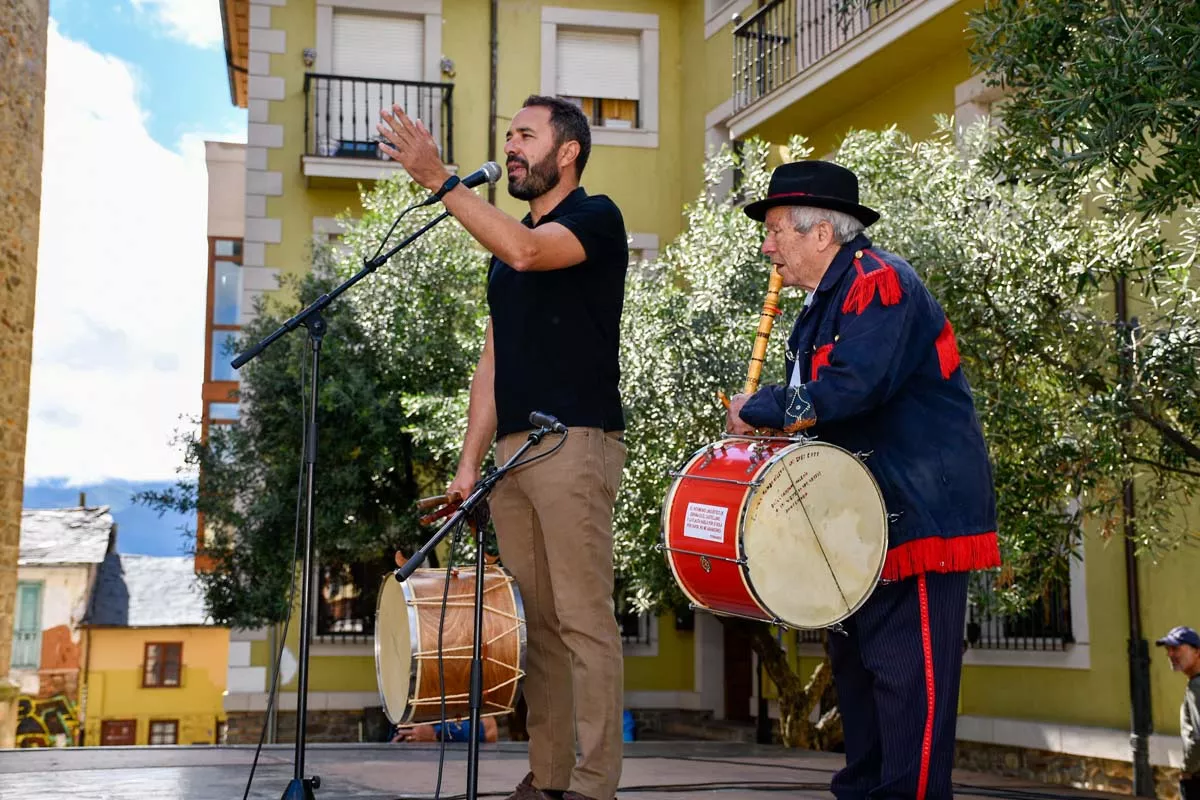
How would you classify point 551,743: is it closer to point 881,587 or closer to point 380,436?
point 881,587

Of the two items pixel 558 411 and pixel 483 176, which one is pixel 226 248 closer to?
pixel 483 176

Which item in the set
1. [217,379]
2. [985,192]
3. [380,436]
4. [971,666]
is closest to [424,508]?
[985,192]

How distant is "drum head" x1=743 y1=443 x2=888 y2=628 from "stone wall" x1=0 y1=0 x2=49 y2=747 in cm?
1113

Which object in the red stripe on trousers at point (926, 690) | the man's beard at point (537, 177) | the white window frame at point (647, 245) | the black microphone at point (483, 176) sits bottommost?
the red stripe on trousers at point (926, 690)

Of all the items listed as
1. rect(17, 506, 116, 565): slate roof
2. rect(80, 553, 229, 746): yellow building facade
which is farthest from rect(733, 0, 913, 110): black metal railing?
rect(17, 506, 116, 565): slate roof

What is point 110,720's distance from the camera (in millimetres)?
34750

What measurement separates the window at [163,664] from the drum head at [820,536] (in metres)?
33.5

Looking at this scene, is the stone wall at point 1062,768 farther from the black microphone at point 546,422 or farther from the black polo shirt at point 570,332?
the black microphone at point 546,422

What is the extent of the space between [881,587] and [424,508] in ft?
4.70

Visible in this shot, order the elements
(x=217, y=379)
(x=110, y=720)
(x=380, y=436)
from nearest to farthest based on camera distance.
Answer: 1. (x=380, y=436)
2. (x=217, y=379)
3. (x=110, y=720)

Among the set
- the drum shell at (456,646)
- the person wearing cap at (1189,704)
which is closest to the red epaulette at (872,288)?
the drum shell at (456,646)

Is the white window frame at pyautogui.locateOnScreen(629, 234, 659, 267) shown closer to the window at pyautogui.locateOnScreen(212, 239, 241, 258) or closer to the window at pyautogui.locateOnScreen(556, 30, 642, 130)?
the window at pyautogui.locateOnScreen(556, 30, 642, 130)

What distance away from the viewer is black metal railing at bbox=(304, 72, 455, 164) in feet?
58.6

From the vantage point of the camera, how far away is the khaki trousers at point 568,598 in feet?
12.3
